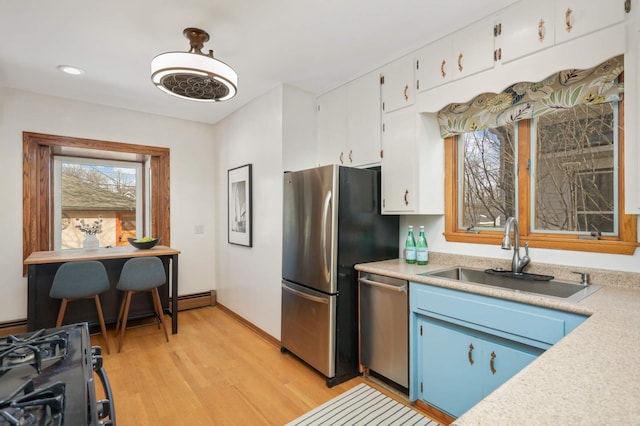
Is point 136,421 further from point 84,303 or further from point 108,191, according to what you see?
point 108,191

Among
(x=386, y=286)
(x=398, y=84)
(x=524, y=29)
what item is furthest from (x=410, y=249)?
(x=524, y=29)

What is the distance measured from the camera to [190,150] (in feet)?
14.0

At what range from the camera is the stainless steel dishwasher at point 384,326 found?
213 centimetres

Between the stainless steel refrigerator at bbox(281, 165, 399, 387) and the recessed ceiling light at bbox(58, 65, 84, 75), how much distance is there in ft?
6.84

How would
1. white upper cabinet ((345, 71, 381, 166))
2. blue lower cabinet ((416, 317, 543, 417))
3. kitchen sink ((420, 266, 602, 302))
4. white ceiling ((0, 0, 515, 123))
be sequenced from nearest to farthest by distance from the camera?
blue lower cabinet ((416, 317, 543, 417)) < kitchen sink ((420, 266, 602, 302)) < white ceiling ((0, 0, 515, 123)) < white upper cabinet ((345, 71, 381, 166))

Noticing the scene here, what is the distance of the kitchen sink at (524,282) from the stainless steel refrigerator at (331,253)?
58 centimetres

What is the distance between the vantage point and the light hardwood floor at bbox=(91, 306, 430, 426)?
206 centimetres

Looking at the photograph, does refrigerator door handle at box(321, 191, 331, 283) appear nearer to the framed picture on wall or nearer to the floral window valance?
the floral window valance

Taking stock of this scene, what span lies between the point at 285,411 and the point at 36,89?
3801 millimetres

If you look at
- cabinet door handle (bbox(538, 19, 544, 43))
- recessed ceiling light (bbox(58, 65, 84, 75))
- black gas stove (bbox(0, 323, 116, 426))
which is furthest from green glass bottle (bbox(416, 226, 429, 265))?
recessed ceiling light (bbox(58, 65, 84, 75))

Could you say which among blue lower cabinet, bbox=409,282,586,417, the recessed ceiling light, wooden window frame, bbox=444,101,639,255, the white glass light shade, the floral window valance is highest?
the recessed ceiling light

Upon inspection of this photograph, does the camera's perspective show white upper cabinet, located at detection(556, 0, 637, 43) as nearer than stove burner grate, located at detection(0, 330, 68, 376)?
No

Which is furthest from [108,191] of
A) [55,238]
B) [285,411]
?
[285,411]

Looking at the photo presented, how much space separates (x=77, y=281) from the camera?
2801 millimetres
